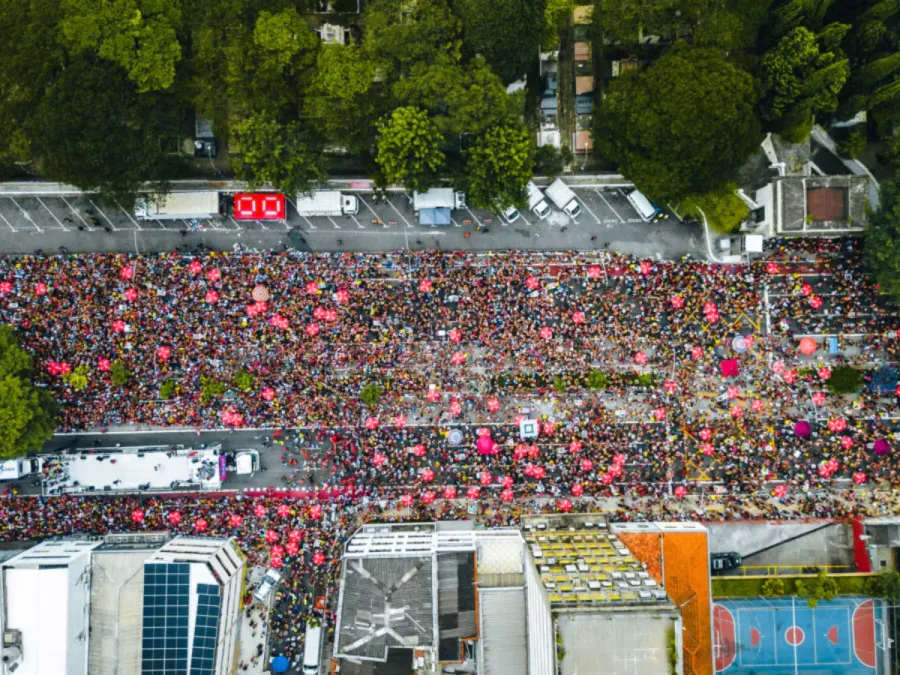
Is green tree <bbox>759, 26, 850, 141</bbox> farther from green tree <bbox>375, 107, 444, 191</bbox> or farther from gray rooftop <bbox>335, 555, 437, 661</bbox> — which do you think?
gray rooftop <bbox>335, 555, 437, 661</bbox>

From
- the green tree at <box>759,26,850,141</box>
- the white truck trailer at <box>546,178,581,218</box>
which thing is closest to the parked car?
the white truck trailer at <box>546,178,581,218</box>

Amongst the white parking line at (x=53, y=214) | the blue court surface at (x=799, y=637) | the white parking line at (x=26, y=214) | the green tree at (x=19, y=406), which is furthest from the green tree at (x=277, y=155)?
the blue court surface at (x=799, y=637)

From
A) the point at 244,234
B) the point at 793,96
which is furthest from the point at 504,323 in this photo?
the point at 793,96

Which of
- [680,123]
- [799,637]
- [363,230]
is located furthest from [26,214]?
[799,637]

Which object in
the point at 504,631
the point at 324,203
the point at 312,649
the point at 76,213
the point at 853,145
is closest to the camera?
the point at 504,631

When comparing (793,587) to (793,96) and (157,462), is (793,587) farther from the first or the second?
(157,462)

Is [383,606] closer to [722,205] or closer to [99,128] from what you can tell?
[722,205]
